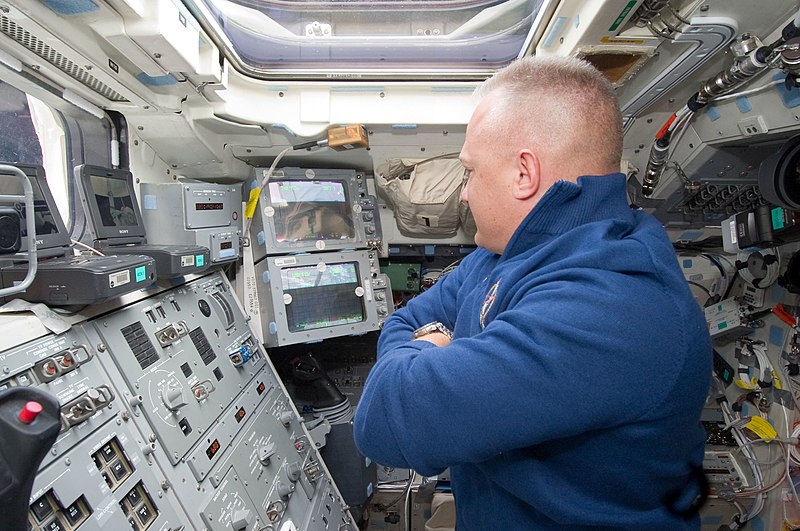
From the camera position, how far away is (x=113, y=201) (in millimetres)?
2357

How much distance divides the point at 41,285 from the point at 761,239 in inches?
133

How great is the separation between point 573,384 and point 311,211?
9.40 feet

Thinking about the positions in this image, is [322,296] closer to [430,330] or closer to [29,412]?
[430,330]

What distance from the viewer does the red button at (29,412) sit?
0.78 metres

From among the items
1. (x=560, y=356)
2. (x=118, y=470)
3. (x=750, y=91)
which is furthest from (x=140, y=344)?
(x=750, y=91)

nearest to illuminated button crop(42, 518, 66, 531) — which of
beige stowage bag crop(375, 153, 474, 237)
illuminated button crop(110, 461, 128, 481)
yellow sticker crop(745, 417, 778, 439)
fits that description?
illuminated button crop(110, 461, 128, 481)

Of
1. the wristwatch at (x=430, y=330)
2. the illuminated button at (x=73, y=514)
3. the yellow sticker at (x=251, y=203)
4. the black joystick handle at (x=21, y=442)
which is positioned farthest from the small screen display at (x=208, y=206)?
the black joystick handle at (x=21, y=442)

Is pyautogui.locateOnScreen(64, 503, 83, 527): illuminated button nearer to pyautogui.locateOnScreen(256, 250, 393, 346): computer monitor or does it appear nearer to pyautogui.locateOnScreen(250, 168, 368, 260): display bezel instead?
pyautogui.locateOnScreen(256, 250, 393, 346): computer monitor

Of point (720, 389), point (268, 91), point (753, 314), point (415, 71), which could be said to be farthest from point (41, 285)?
point (720, 389)

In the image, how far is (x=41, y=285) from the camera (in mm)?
1572

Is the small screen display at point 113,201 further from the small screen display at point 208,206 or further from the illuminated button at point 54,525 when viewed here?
the illuminated button at point 54,525

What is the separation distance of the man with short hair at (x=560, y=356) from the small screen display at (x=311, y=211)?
234 centimetres

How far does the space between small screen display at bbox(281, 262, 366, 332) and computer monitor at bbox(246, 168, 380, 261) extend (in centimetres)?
18

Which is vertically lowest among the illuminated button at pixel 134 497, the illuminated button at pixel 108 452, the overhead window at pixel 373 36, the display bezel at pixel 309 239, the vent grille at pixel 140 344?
the illuminated button at pixel 134 497
